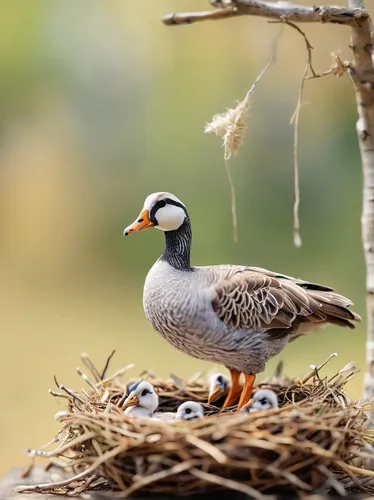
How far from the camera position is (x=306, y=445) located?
3.60 feet

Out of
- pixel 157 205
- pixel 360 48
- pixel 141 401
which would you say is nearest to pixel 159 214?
pixel 157 205

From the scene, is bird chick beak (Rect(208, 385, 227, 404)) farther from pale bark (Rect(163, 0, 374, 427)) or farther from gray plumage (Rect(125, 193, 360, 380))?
pale bark (Rect(163, 0, 374, 427))

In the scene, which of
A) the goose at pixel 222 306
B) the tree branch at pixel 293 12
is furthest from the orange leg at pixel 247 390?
the tree branch at pixel 293 12

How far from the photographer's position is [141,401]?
1.35 m

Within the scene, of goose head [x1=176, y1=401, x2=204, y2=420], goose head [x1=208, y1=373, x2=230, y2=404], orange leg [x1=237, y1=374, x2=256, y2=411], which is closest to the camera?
goose head [x1=176, y1=401, x2=204, y2=420]

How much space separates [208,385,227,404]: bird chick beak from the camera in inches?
58.8

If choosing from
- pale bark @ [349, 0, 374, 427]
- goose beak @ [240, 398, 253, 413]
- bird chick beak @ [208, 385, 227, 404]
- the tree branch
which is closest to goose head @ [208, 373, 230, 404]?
bird chick beak @ [208, 385, 227, 404]

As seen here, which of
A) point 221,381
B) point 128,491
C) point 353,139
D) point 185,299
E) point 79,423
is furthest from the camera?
point 353,139

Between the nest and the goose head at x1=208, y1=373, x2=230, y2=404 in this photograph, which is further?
the goose head at x1=208, y1=373, x2=230, y2=404

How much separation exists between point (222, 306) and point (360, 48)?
0.51m

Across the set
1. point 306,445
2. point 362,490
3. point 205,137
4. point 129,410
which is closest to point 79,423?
point 129,410

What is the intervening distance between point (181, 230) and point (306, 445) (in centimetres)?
49

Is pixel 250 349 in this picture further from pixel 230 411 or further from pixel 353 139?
pixel 353 139

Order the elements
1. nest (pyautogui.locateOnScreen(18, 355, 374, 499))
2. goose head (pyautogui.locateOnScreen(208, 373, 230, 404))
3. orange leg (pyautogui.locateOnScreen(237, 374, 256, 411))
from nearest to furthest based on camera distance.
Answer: nest (pyautogui.locateOnScreen(18, 355, 374, 499)) < orange leg (pyautogui.locateOnScreen(237, 374, 256, 411)) < goose head (pyautogui.locateOnScreen(208, 373, 230, 404))
